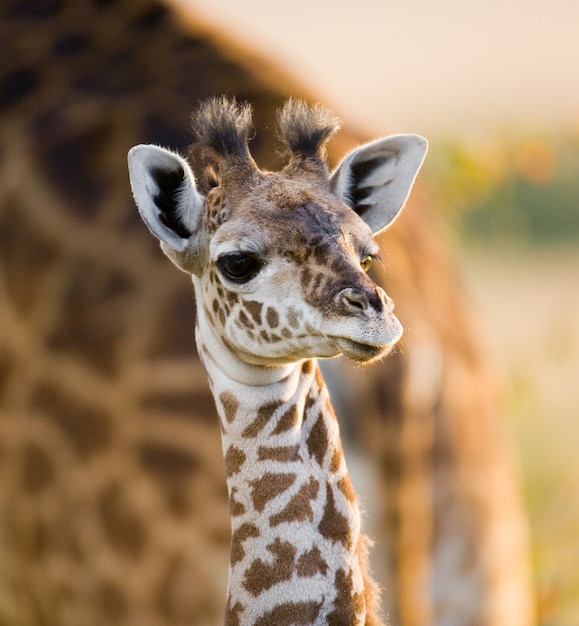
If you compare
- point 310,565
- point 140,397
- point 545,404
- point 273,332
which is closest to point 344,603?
point 310,565

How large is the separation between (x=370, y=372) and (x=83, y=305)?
87 centimetres

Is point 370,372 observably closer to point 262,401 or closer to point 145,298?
point 145,298

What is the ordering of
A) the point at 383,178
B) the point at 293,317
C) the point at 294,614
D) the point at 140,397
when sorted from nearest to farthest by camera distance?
the point at 293,317 → the point at 294,614 → the point at 383,178 → the point at 140,397

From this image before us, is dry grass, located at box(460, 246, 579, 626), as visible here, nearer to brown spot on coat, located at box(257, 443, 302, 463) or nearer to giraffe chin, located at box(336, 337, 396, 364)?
brown spot on coat, located at box(257, 443, 302, 463)

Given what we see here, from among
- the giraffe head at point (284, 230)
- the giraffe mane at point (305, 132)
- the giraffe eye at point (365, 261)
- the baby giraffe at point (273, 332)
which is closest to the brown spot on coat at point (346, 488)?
the baby giraffe at point (273, 332)

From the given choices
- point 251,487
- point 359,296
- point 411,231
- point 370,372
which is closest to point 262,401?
point 251,487

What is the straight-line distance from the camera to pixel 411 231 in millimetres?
3828

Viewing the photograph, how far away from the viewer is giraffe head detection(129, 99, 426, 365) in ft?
4.95

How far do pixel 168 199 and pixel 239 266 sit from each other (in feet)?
0.62

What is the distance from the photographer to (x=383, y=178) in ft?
5.88

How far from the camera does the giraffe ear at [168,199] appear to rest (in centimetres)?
164

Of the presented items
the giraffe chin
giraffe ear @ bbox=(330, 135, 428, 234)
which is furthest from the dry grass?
the giraffe chin

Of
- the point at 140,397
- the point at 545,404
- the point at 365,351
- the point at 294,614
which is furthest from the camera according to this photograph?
the point at 545,404

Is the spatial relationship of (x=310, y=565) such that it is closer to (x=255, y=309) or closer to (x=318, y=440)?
(x=318, y=440)
